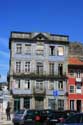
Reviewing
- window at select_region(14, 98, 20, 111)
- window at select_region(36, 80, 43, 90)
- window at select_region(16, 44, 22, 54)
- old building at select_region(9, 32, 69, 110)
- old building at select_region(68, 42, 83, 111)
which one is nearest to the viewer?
window at select_region(14, 98, 20, 111)

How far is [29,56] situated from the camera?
237 ft

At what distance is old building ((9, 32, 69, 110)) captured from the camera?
70875 mm

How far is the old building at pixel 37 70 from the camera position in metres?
70.9

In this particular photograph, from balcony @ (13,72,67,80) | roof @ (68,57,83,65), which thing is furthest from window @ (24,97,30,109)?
roof @ (68,57,83,65)

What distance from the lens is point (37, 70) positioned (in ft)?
238

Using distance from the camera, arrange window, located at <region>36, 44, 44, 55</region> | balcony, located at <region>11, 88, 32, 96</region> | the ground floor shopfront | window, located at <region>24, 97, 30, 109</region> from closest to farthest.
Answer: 1. balcony, located at <region>11, 88, 32, 96</region>
2. window, located at <region>24, 97, 30, 109</region>
3. window, located at <region>36, 44, 44, 55</region>
4. the ground floor shopfront

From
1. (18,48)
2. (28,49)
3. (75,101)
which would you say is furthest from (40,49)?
(75,101)

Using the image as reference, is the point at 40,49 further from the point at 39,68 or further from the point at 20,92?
the point at 20,92

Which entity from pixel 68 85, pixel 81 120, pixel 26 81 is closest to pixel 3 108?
pixel 26 81

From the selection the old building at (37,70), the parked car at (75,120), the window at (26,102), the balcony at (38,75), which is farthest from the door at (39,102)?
the parked car at (75,120)

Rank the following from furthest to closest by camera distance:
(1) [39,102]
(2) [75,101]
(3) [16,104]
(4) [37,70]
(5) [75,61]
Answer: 1. (5) [75,61]
2. (2) [75,101]
3. (4) [37,70]
4. (1) [39,102]
5. (3) [16,104]

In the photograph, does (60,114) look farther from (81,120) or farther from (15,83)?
(15,83)

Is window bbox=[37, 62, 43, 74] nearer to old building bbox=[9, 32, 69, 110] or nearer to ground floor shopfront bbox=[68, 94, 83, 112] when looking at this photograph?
old building bbox=[9, 32, 69, 110]

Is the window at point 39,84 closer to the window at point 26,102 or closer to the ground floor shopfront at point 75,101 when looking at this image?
the window at point 26,102
